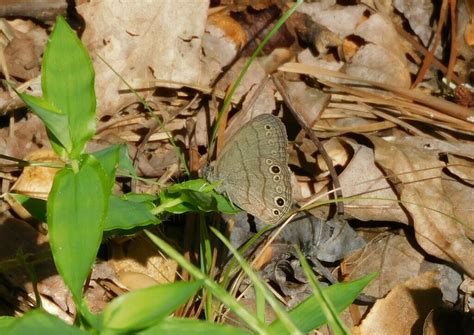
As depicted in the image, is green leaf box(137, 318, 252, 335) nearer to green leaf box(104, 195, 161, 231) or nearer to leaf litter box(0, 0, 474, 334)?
green leaf box(104, 195, 161, 231)

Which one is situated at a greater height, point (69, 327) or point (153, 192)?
point (69, 327)

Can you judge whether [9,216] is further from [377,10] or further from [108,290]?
[377,10]

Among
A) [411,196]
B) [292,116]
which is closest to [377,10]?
[292,116]

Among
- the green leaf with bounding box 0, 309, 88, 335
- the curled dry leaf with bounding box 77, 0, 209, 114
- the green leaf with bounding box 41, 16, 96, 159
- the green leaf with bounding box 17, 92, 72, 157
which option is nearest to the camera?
the green leaf with bounding box 0, 309, 88, 335

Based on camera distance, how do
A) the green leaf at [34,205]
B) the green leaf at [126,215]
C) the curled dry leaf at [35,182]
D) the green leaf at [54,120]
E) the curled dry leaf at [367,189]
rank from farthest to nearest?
1. the curled dry leaf at [367,189]
2. the curled dry leaf at [35,182]
3. the green leaf at [34,205]
4. the green leaf at [126,215]
5. the green leaf at [54,120]

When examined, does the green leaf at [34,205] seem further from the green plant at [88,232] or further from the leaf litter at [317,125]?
the leaf litter at [317,125]

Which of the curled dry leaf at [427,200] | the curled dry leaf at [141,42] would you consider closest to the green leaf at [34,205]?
the curled dry leaf at [141,42]

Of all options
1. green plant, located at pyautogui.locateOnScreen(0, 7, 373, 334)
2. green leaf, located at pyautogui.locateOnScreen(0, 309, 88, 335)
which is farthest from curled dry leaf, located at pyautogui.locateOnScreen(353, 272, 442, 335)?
Result: green leaf, located at pyautogui.locateOnScreen(0, 309, 88, 335)
